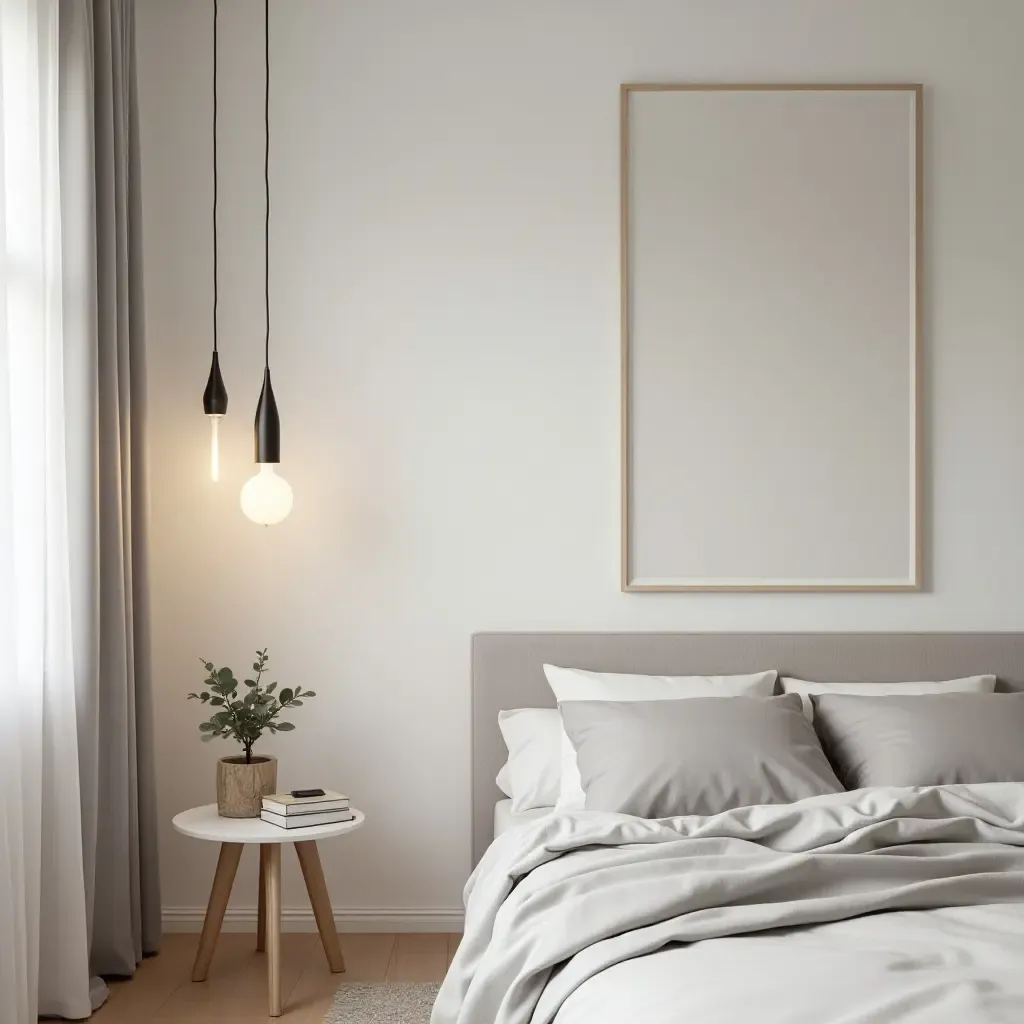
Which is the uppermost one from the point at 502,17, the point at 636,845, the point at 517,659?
the point at 502,17

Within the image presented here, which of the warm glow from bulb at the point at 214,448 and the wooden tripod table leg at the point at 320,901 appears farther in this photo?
the warm glow from bulb at the point at 214,448

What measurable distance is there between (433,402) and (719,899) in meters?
1.99

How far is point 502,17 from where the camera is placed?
3.58 meters

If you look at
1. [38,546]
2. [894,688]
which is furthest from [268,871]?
[894,688]

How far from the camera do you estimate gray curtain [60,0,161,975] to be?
294cm

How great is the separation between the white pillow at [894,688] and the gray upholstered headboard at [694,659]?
0.26ft

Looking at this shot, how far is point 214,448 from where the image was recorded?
342cm

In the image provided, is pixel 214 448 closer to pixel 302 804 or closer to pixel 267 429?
pixel 267 429

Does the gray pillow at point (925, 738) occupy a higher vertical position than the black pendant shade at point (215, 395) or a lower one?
lower

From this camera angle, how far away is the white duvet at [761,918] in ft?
5.28

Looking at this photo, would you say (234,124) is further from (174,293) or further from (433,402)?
(433,402)

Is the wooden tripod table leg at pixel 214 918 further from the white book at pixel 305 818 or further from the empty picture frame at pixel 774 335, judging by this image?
the empty picture frame at pixel 774 335

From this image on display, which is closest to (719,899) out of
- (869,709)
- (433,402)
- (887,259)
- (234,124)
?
(869,709)

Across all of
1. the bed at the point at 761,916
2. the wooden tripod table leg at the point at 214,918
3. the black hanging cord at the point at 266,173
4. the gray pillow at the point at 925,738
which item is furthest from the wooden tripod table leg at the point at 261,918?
the gray pillow at the point at 925,738
